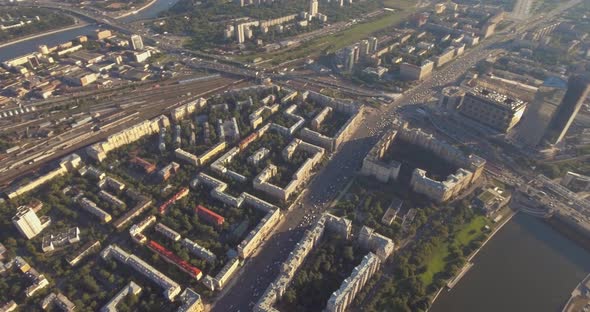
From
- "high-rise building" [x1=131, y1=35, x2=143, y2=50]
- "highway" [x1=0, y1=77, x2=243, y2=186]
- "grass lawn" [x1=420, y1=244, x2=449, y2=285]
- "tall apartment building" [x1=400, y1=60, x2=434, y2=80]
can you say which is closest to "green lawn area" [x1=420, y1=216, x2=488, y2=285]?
"grass lawn" [x1=420, y1=244, x2=449, y2=285]

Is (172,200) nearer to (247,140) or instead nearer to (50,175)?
(247,140)

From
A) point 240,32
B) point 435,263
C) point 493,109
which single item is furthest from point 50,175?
point 493,109

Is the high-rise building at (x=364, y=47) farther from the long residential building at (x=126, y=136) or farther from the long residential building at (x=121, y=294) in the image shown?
the long residential building at (x=121, y=294)

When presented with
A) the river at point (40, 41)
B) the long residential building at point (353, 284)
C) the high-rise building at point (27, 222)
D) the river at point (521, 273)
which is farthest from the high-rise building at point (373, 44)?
the river at point (40, 41)

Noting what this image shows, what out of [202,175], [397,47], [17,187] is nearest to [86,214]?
[17,187]

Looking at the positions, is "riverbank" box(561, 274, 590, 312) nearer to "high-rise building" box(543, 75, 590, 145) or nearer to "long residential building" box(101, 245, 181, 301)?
"high-rise building" box(543, 75, 590, 145)

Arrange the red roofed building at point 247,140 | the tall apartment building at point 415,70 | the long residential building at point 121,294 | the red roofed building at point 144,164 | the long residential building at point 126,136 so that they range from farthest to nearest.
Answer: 1. the tall apartment building at point 415,70
2. the red roofed building at point 247,140
3. the long residential building at point 126,136
4. the red roofed building at point 144,164
5. the long residential building at point 121,294
